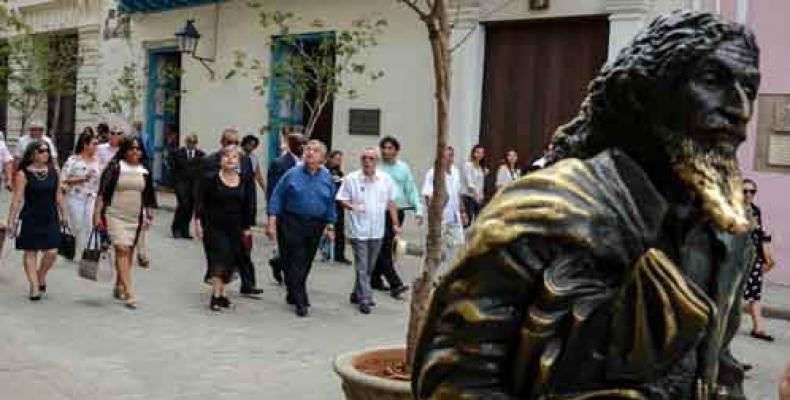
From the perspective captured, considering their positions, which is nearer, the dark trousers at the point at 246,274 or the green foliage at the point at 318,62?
the dark trousers at the point at 246,274

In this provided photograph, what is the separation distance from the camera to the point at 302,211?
38.0 ft

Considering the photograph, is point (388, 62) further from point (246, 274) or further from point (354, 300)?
point (354, 300)

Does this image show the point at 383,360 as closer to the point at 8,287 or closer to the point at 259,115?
the point at 8,287

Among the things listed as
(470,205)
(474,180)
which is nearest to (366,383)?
(470,205)

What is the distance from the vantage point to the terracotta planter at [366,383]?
6.60 m

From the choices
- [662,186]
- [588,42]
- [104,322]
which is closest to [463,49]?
[588,42]

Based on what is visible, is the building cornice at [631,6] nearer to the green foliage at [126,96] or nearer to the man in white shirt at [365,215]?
the man in white shirt at [365,215]

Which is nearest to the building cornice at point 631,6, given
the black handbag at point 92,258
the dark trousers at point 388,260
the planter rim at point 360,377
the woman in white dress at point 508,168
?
the woman in white dress at point 508,168

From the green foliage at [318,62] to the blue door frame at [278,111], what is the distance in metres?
0.09

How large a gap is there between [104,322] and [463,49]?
998cm

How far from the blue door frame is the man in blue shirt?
11176 mm

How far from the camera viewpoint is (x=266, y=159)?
23625 millimetres

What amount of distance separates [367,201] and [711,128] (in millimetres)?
10224

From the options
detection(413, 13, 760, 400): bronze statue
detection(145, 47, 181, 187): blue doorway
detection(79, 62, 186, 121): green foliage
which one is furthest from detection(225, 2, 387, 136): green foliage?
detection(413, 13, 760, 400): bronze statue
